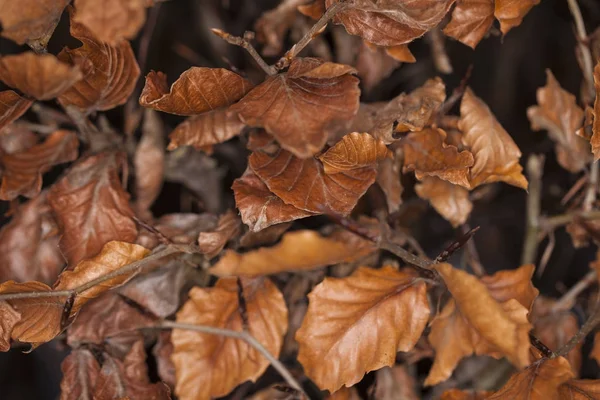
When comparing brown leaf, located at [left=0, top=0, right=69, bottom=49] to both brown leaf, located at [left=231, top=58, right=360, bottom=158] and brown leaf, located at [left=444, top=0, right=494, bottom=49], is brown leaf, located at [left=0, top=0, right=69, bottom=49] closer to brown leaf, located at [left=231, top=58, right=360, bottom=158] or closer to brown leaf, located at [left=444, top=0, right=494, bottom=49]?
brown leaf, located at [left=231, top=58, right=360, bottom=158]

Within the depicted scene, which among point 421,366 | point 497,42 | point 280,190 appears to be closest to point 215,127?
point 280,190

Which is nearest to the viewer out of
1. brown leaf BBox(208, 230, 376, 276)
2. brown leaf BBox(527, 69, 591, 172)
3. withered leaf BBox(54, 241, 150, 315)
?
brown leaf BBox(208, 230, 376, 276)

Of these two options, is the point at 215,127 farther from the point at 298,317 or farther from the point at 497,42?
the point at 497,42

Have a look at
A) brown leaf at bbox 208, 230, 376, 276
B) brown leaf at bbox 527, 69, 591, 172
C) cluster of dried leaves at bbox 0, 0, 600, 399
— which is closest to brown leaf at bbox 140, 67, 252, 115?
cluster of dried leaves at bbox 0, 0, 600, 399

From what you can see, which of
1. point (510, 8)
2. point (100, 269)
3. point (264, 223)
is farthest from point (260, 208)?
point (510, 8)

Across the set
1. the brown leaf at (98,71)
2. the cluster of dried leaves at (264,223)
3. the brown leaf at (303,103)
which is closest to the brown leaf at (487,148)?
the cluster of dried leaves at (264,223)

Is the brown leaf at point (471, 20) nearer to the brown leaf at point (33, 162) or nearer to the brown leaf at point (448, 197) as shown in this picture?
the brown leaf at point (448, 197)
